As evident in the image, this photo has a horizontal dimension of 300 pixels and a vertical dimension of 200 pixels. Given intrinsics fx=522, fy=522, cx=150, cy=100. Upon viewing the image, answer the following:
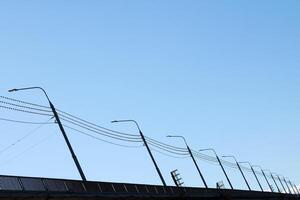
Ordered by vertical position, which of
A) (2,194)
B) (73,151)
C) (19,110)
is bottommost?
(2,194)

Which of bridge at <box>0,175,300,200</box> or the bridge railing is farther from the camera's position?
the bridge railing

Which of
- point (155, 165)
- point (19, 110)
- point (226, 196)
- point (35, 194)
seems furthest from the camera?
point (226, 196)

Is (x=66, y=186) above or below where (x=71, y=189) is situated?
above

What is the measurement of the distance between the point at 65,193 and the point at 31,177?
93.8 inches

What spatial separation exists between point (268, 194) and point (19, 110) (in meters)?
86.1

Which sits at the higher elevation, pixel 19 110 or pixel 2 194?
pixel 19 110

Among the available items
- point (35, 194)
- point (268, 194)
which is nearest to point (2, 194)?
point (35, 194)

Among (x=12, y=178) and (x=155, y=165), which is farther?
(x=155, y=165)

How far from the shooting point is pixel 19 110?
120ft

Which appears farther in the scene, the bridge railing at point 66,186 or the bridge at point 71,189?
the bridge railing at point 66,186

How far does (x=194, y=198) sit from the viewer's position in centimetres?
6216

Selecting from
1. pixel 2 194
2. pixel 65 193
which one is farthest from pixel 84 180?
pixel 2 194

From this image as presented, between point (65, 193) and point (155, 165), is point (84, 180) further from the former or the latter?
point (155, 165)

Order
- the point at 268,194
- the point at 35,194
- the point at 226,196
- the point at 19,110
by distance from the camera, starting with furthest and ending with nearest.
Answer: the point at 268,194, the point at 226,196, the point at 19,110, the point at 35,194
